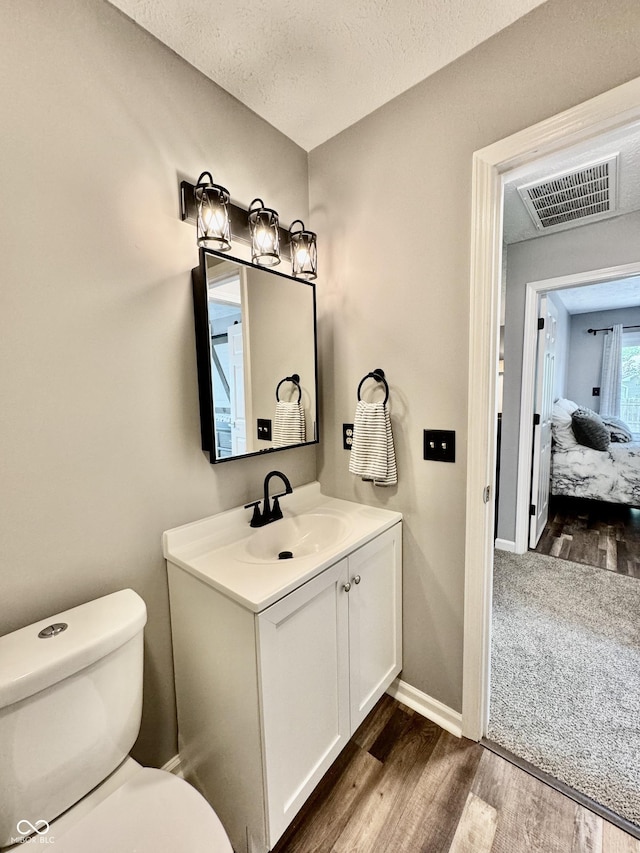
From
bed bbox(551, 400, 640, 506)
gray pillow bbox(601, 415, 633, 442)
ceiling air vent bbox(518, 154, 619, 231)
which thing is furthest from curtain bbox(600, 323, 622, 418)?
ceiling air vent bbox(518, 154, 619, 231)

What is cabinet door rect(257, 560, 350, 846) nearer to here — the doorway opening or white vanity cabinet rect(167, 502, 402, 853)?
white vanity cabinet rect(167, 502, 402, 853)

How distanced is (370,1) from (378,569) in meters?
1.85

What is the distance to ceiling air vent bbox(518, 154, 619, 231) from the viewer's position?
1800mm

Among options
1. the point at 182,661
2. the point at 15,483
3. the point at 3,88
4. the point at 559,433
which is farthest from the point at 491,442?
the point at 559,433

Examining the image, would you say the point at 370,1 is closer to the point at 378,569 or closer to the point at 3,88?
the point at 3,88

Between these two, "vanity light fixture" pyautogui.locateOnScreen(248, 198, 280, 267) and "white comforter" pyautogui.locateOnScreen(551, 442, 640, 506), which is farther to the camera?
"white comforter" pyautogui.locateOnScreen(551, 442, 640, 506)

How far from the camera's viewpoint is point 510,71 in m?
1.14

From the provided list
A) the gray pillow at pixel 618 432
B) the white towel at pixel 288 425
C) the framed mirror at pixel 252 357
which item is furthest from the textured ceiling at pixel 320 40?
the gray pillow at pixel 618 432

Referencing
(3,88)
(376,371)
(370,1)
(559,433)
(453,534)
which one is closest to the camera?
(3,88)

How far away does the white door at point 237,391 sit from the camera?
1.35 metres

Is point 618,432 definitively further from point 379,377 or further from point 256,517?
point 256,517

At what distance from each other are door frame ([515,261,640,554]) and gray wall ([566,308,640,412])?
3.90 meters

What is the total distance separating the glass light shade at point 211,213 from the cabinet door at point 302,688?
1166 mm

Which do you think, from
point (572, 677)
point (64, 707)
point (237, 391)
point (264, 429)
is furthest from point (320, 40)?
point (572, 677)
